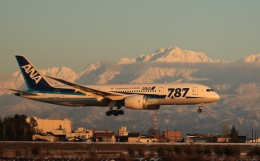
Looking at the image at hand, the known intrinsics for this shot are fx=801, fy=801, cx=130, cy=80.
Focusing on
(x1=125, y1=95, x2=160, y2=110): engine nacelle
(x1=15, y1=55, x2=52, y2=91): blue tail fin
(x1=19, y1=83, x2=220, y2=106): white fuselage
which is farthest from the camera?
(x1=15, y1=55, x2=52, y2=91): blue tail fin

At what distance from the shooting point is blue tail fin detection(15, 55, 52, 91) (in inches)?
4496

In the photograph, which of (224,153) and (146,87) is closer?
(224,153)

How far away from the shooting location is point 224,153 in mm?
84312

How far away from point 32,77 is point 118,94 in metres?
15.5

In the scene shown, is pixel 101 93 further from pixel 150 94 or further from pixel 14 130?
pixel 14 130

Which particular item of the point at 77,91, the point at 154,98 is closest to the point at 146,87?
the point at 154,98

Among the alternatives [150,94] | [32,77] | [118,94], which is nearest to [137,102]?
[150,94]

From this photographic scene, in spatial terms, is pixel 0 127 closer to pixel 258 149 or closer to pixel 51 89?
pixel 51 89

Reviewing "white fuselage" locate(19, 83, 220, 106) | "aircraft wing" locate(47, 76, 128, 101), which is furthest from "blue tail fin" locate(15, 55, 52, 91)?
"aircraft wing" locate(47, 76, 128, 101)

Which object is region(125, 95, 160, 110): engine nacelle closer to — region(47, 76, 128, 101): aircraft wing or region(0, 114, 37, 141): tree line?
region(47, 76, 128, 101): aircraft wing

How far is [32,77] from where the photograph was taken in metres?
117

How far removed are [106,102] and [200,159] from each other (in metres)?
37.9

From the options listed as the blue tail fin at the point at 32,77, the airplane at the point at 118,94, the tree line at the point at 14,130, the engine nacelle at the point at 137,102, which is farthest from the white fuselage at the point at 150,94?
the tree line at the point at 14,130

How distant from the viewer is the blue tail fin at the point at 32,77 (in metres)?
114
